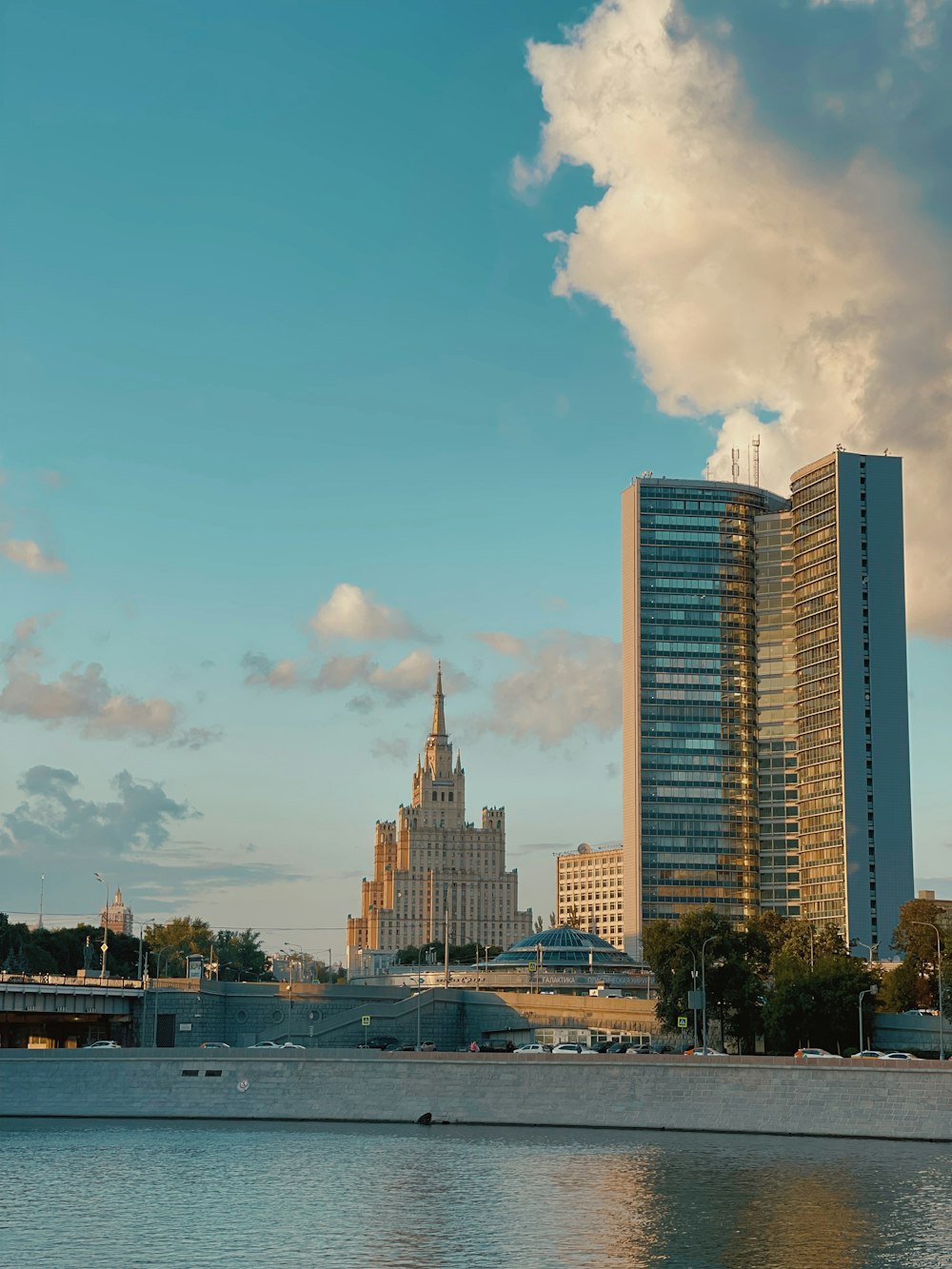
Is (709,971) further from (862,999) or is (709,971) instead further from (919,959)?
(919,959)

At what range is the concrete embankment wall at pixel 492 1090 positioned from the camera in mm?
99562

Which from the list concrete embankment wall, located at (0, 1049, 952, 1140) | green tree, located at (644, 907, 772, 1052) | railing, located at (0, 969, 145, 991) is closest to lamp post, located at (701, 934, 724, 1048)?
green tree, located at (644, 907, 772, 1052)

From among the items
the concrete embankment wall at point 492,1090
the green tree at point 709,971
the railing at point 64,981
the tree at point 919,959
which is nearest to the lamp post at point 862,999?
the tree at point 919,959

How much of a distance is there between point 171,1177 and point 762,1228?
33.6m

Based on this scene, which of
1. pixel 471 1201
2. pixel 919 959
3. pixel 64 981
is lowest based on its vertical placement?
pixel 471 1201

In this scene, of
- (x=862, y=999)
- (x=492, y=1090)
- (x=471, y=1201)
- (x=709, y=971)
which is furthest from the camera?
(x=709, y=971)

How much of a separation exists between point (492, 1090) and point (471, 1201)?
39.8 metres

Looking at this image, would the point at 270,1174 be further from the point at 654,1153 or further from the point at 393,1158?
the point at 654,1153

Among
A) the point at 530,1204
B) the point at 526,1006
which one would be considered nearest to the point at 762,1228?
the point at 530,1204

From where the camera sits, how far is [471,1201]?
72.6 metres

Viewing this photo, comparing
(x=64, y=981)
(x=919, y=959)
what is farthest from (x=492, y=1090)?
(x=919, y=959)

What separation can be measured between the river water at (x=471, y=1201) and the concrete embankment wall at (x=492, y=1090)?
247 centimetres

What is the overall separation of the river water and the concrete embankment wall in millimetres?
2467

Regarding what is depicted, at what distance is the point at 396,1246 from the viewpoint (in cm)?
6181
